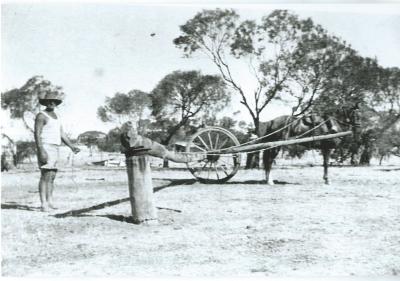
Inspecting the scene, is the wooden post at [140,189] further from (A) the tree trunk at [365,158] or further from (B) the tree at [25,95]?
(A) the tree trunk at [365,158]

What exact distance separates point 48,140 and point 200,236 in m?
2.09

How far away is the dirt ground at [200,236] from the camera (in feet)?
14.7

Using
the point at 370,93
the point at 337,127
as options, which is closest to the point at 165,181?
the point at 337,127

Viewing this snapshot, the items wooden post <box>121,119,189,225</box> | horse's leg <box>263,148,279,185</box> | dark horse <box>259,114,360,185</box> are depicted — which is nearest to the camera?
wooden post <box>121,119,189,225</box>

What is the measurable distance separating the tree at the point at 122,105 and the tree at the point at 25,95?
0.94 meters

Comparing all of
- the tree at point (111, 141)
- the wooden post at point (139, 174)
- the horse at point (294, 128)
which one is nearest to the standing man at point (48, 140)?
the wooden post at point (139, 174)

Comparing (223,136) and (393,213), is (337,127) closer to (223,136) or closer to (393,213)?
(223,136)

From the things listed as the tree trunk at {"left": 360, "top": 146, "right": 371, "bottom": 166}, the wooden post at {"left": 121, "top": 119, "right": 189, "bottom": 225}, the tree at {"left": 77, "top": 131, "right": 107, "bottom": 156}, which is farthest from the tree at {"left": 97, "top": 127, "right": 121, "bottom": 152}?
the tree trunk at {"left": 360, "top": 146, "right": 371, "bottom": 166}

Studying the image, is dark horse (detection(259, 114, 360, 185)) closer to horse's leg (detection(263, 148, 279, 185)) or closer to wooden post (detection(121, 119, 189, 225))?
horse's leg (detection(263, 148, 279, 185))

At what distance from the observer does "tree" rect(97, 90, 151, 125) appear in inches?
261

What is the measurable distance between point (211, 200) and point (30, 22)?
3.29 m

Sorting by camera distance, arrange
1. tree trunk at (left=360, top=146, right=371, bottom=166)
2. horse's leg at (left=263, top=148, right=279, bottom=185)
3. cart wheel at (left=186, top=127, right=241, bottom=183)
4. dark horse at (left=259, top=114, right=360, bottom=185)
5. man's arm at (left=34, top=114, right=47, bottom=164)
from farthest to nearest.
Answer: tree trunk at (left=360, top=146, right=371, bottom=166) < dark horse at (left=259, top=114, right=360, bottom=185) < horse's leg at (left=263, top=148, right=279, bottom=185) < cart wheel at (left=186, top=127, right=241, bottom=183) < man's arm at (left=34, top=114, right=47, bottom=164)

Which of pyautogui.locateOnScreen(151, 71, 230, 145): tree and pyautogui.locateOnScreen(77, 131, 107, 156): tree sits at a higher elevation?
pyautogui.locateOnScreen(151, 71, 230, 145): tree

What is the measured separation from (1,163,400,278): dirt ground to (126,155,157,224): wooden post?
0.18m
